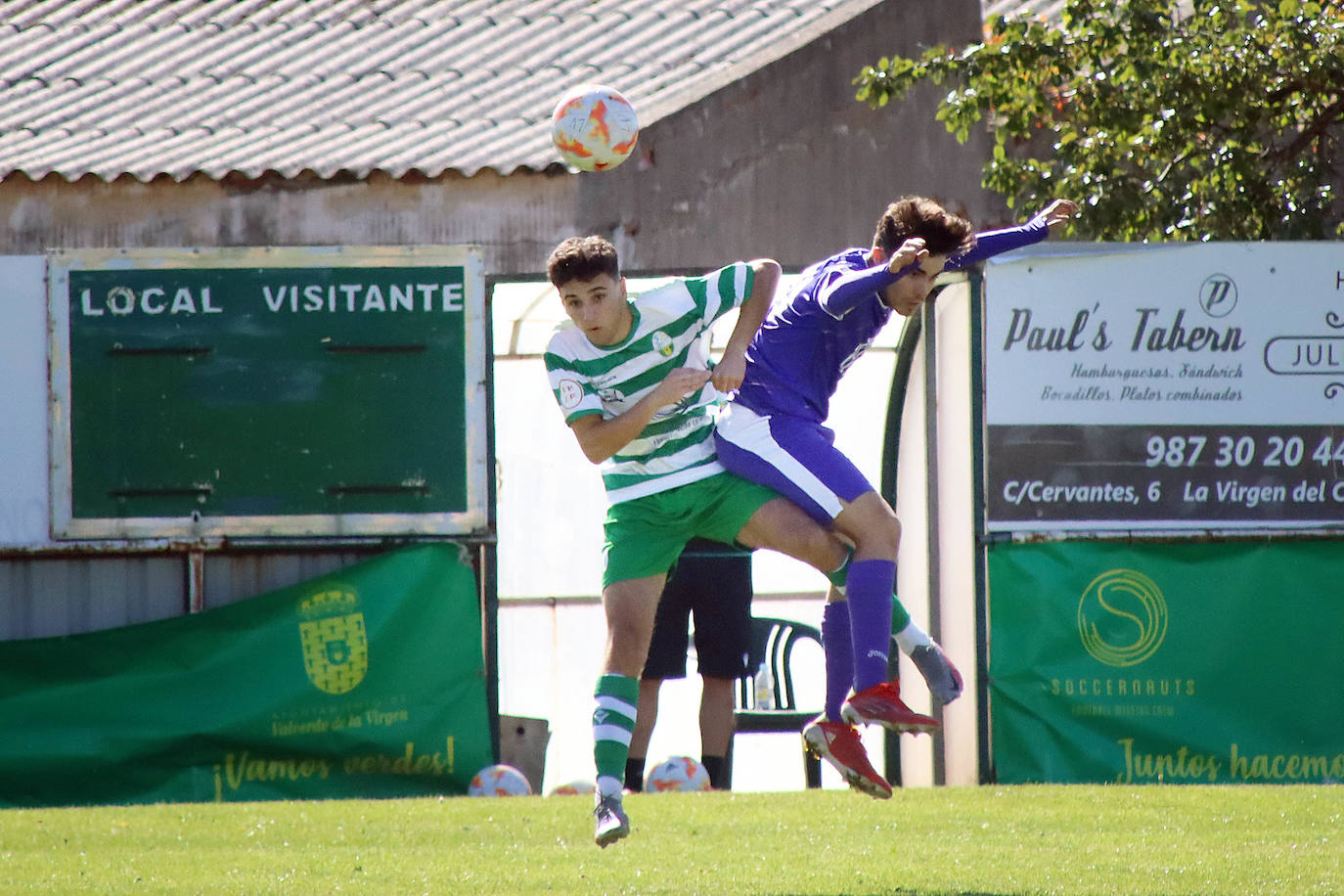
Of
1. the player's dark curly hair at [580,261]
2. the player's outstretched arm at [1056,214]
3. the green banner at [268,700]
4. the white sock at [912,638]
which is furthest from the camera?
the green banner at [268,700]

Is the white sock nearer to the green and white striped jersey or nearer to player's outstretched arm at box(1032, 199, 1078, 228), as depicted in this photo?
the green and white striped jersey

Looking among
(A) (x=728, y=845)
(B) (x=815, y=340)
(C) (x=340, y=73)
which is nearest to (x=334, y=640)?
(A) (x=728, y=845)

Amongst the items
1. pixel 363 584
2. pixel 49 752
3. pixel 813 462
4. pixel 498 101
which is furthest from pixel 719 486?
pixel 498 101

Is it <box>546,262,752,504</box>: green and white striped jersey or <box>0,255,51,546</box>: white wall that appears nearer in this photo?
<box>546,262,752,504</box>: green and white striped jersey

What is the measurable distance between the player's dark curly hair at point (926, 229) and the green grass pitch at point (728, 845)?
6.71ft

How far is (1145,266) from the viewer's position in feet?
28.5

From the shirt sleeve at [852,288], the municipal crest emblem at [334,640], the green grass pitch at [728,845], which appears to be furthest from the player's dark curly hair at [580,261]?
the municipal crest emblem at [334,640]

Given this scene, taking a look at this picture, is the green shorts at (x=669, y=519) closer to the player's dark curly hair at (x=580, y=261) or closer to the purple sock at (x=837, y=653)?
the purple sock at (x=837, y=653)

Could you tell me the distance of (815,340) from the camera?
19.6ft

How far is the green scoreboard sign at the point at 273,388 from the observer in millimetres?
8734

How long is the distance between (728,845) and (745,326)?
2.08 meters

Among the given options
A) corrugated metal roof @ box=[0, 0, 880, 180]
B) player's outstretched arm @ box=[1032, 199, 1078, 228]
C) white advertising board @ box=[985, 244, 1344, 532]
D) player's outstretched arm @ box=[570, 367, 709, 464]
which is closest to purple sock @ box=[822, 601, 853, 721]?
player's outstretched arm @ box=[570, 367, 709, 464]

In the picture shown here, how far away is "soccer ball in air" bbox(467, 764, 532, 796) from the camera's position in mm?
8367

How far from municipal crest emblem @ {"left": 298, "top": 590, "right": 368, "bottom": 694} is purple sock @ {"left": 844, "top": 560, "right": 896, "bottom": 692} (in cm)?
355
